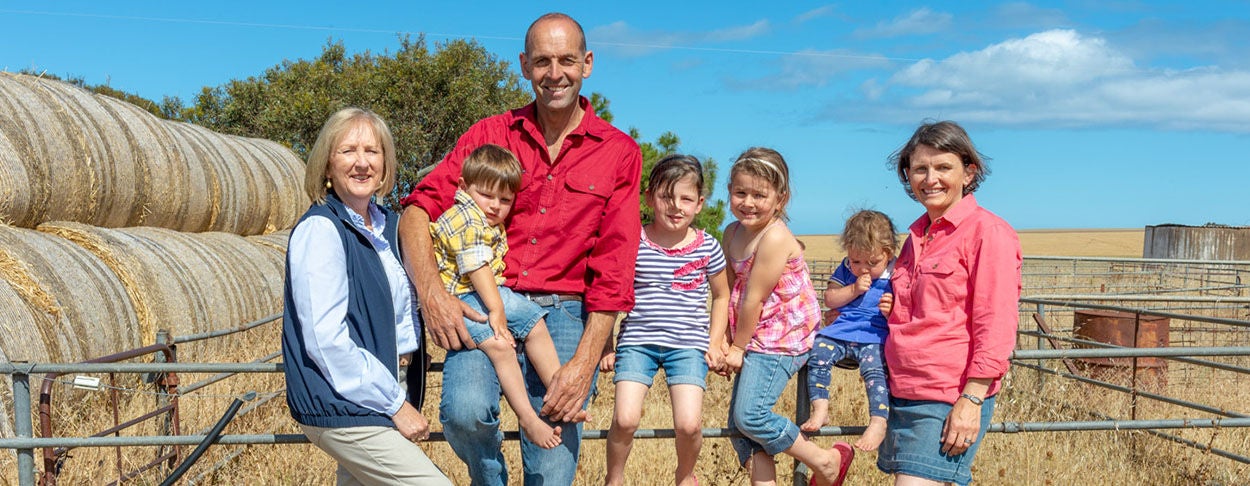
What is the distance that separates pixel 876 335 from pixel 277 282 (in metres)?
8.67

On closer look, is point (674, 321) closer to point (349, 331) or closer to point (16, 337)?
point (349, 331)

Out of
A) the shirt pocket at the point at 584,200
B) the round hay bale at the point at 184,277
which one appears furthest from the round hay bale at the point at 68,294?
the shirt pocket at the point at 584,200

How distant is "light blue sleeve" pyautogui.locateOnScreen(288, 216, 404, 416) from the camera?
288cm

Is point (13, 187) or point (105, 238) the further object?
point (105, 238)

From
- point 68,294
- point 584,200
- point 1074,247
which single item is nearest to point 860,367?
point 584,200

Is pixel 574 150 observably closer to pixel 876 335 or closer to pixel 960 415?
pixel 876 335

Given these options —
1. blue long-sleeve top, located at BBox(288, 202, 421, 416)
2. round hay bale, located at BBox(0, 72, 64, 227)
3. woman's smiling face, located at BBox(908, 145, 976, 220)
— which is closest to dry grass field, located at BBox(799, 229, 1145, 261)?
round hay bale, located at BBox(0, 72, 64, 227)

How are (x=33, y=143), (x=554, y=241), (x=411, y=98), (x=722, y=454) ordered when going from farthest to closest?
(x=411, y=98) < (x=33, y=143) < (x=722, y=454) < (x=554, y=241)

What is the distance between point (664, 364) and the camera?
3.71 meters

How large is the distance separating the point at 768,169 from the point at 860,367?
83 cm

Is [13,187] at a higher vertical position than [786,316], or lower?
higher

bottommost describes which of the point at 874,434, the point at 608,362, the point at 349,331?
the point at 874,434

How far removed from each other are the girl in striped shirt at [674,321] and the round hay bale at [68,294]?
14.2 feet

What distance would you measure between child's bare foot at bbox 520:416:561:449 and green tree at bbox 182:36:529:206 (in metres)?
21.1
